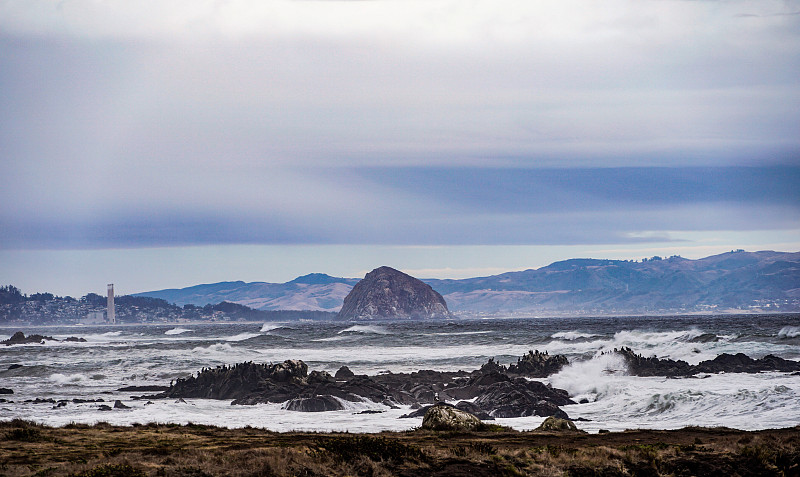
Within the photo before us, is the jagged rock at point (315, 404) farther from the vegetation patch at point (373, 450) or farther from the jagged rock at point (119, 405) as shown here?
the vegetation patch at point (373, 450)

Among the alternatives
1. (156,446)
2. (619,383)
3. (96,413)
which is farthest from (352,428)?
(619,383)

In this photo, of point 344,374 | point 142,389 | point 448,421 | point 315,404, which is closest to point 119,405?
point 315,404

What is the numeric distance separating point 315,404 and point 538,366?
18597 millimetres

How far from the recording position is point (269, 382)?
40594mm

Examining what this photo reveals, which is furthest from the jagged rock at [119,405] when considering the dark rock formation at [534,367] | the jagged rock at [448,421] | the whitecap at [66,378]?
the dark rock formation at [534,367]

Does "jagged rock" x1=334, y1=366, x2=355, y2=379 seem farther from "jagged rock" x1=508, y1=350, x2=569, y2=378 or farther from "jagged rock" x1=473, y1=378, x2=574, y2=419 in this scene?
"jagged rock" x1=473, y1=378, x2=574, y2=419

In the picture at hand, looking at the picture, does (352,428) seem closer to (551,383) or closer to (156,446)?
(156,446)

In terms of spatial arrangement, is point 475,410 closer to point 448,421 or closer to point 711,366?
point 448,421

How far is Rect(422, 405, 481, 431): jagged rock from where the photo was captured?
74.7 ft

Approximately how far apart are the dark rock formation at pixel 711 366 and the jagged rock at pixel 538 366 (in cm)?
417

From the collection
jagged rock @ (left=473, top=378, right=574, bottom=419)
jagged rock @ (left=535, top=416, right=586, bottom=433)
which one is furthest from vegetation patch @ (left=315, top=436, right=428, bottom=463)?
jagged rock @ (left=473, top=378, right=574, bottom=419)

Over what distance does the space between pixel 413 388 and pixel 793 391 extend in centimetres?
1761

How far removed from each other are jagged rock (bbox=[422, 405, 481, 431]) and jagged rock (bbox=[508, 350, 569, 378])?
24241mm

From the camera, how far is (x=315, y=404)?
3416 cm
